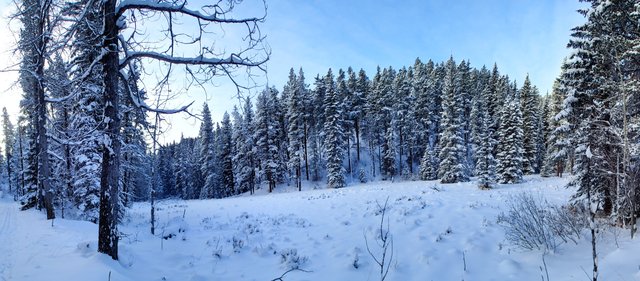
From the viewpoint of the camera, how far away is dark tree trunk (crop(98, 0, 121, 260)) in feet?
19.2

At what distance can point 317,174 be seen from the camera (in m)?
45.5

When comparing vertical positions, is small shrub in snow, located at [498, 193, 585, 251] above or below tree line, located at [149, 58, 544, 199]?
below

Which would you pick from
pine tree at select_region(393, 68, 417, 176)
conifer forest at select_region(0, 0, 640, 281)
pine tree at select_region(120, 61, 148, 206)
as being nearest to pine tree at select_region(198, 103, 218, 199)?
conifer forest at select_region(0, 0, 640, 281)

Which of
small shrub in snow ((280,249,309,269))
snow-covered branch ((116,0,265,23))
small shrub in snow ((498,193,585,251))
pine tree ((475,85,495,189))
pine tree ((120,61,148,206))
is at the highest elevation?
snow-covered branch ((116,0,265,23))

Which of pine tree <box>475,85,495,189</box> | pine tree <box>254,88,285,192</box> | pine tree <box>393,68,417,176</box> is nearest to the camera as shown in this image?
pine tree <box>475,85,495,189</box>

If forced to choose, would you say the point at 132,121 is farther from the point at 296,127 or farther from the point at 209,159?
the point at 209,159

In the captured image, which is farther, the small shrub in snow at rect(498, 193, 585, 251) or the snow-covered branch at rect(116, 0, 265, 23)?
the small shrub in snow at rect(498, 193, 585, 251)

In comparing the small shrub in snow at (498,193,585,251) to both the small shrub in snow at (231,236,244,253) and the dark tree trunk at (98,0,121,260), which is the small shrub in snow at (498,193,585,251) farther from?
the dark tree trunk at (98,0,121,260)

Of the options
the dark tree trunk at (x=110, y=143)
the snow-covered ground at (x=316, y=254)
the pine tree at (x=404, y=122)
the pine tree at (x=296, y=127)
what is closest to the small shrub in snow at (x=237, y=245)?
the snow-covered ground at (x=316, y=254)

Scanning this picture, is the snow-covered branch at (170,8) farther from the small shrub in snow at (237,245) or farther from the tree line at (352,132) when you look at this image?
the tree line at (352,132)

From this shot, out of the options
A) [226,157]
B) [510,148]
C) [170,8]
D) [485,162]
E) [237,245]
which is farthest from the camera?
[226,157]

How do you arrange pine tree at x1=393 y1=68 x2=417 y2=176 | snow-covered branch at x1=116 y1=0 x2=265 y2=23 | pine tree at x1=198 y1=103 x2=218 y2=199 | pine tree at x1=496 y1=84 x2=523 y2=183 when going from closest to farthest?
snow-covered branch at x1=116 y1=0 x2=265 y2=23
pine tree at x1=496 y1=84 x2=523 y2=183
pine tree at x1=393 y1=68 x2=417 y2=176
pine tree at x1=198 y1=103 x2=218 y2=199

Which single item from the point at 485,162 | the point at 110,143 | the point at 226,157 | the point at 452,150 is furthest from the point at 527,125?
the point at 110,143

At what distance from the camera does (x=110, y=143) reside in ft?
19.5
